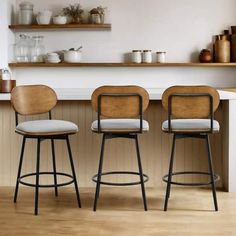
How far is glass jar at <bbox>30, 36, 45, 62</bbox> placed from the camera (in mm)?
6375

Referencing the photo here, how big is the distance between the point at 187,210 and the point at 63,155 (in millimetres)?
1226

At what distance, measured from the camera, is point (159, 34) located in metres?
6.48

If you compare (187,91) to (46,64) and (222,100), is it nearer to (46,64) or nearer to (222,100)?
(222,100)

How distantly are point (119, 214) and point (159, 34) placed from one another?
308 centimetres

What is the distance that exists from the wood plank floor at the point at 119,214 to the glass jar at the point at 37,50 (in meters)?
2.12

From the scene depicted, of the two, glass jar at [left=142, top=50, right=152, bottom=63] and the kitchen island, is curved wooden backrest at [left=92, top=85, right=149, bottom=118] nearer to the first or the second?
the kitchen island

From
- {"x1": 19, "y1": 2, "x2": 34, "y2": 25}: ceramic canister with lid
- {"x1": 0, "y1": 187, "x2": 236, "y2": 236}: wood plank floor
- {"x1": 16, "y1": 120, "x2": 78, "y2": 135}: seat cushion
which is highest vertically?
{"x1": 19, "y1": 2, "x2": 34, "y2": 25}: ceramic canister with lid

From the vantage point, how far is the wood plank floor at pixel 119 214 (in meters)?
3.53

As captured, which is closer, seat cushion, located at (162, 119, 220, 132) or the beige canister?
seat cushion, located at (162, 119, 220, 132)

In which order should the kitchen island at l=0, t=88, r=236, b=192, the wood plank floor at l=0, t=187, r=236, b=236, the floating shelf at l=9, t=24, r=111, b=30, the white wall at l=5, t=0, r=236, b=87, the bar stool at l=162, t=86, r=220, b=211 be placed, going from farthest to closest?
the white wall at l=5, t=0, r=236, b=87
the floating shelf at l=9, t=24, r=111, b=30
the kitchen island at l=0, t=88, r=236, b=192
the bar stool at l=162, t=86, r=220, b=211
the wood plank floor at l=0, t=187, r=236, b=236

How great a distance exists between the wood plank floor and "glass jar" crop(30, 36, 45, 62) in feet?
6.94

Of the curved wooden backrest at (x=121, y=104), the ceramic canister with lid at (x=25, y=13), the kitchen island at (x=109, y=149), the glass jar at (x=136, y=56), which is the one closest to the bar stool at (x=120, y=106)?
the curved wooden backrest at (x=121, y=104)

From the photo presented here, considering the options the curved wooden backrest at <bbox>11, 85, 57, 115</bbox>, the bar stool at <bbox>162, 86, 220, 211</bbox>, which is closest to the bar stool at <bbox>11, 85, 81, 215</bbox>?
the curved wooden backrest at <bbox>11, 85, 57, 115</bbox>

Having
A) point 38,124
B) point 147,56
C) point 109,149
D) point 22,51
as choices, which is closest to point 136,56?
point 147,56
